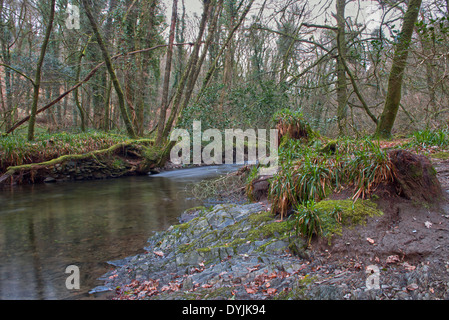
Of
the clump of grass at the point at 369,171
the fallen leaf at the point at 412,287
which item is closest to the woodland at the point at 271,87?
the clump of grass at the point at 369,171

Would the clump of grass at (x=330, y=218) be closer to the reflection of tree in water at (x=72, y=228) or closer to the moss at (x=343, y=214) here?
the moss at (x=343, y=214)

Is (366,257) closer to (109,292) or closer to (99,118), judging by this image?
(109,292)

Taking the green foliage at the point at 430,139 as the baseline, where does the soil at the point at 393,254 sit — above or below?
below

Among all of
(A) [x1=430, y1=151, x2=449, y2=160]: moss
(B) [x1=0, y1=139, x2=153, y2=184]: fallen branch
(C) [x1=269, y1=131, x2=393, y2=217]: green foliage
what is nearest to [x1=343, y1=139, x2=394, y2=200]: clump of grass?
(C) [x1=269, y1=131, x2=393, y2=217]: green foliage

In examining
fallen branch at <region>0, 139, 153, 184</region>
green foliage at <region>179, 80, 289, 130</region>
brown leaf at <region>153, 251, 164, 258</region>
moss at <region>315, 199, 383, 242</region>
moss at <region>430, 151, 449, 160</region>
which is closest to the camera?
moss at <region>315, 199, 383, 242</region>

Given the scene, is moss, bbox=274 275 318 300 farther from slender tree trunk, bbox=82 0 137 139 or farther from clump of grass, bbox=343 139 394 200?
slender tree trunk, bbox=82 0 137 139

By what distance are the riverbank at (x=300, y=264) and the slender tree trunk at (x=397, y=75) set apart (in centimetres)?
466

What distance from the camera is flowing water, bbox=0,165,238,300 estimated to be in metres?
3.92

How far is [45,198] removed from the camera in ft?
29.6

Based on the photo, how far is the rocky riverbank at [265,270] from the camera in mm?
2576

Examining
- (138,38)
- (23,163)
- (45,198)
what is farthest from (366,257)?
(138,38)

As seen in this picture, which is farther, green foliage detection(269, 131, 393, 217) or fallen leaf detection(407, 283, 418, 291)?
green foliage detection(269, 131, 393, 217)

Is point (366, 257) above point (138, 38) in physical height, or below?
below
